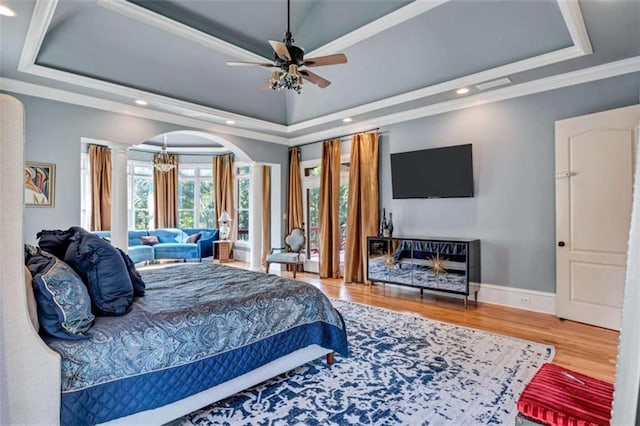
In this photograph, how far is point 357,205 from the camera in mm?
6062

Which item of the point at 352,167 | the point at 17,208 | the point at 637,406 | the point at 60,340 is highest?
the point at 352,167

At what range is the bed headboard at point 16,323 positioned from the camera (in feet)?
4.43

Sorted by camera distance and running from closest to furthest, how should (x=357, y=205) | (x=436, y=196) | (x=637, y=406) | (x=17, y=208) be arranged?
(x=637, y=406) < (x=17, y=208) < (x=436, y=196) < (x=357, y=205)

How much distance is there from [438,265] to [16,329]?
14.4 ft

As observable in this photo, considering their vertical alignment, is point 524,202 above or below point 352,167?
below

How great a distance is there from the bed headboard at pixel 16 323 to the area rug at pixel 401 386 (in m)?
0.85

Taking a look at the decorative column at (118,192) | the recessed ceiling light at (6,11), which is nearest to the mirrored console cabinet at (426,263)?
the decorative column at (118,192)

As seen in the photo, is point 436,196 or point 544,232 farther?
point 436,196

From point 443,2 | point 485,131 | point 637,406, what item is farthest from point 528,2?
point 637,406

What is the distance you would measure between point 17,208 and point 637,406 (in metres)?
2.08

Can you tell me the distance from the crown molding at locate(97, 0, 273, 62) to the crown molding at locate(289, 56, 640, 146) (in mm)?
2085

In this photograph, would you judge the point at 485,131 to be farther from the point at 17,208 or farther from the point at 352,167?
the point at 17,208

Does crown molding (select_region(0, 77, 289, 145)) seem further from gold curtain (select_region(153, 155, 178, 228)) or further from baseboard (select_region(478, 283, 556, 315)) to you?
baseboard (select_region(478, 283, 556, 315))

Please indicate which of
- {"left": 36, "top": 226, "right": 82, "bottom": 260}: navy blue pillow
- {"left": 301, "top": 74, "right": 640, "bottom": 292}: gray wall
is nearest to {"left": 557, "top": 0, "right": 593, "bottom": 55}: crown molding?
{"left": 301, "top": 74, "right": 640, "bottom": 292}: gray wall
